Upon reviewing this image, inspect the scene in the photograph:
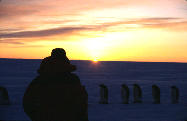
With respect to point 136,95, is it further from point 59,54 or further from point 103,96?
point 59,54

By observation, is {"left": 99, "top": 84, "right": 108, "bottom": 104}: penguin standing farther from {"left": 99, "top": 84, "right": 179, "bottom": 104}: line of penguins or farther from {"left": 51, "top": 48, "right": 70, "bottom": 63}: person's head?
{"left": 51, "top": 48, "right": 70, "bottom": 63}: person's head

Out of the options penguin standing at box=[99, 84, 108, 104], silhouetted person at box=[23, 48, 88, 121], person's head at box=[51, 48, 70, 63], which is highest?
person's head at box=[51, 48, 70, 63]

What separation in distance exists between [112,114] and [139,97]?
3370 millimetres

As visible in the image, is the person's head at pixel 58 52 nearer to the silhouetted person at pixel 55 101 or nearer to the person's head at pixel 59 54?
the person's head at pixel 59 54

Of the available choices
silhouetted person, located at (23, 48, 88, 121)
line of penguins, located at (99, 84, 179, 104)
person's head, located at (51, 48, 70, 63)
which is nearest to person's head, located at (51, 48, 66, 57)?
person's head, located at (51, 48, 70, 63)

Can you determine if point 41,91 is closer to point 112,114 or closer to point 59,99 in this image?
point 59,99

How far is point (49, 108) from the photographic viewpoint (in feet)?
11.2

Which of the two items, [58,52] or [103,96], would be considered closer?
[58,52]

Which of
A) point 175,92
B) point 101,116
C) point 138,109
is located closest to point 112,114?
point 101,116

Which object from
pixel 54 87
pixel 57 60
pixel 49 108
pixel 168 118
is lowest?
pixel 168 118

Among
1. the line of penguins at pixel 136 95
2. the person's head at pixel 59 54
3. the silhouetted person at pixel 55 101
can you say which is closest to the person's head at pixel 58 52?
the person's head at pixel 59 54

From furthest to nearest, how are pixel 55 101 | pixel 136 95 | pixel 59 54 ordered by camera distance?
1. pixel 136 95
2. pixel 59 54
3. pixel 55 101

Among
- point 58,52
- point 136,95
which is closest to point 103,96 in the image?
point 136,95

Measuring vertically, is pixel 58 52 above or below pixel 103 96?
above
